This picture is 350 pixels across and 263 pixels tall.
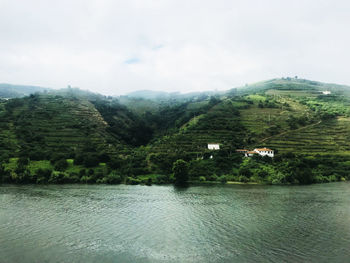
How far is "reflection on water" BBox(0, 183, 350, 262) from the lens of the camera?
26312mm

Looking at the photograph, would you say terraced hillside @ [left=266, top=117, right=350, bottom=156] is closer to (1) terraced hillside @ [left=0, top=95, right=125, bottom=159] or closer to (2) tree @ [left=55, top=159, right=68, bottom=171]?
(1) terraced hillside @ [left=0, top=95, right=125, bottom=159]

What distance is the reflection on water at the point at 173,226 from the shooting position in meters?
26.3

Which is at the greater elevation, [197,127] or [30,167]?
[197,127]

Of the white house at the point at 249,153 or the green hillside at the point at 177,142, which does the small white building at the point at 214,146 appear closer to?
the green hillside at the point at 177,142

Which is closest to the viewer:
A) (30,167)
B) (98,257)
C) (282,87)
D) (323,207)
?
(98,257)

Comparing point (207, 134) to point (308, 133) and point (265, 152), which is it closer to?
point (265, 152)

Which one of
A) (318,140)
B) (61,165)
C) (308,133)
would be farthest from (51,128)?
(318,140)

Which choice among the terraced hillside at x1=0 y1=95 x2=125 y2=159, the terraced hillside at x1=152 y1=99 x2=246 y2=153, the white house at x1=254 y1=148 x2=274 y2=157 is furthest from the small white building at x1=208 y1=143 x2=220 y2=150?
the terraced hillside at x1=0 y1=95 x2=125 y2=159

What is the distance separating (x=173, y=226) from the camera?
114ft

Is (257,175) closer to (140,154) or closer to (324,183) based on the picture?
(324,183)

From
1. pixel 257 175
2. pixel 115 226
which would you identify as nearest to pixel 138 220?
pixel 115 226

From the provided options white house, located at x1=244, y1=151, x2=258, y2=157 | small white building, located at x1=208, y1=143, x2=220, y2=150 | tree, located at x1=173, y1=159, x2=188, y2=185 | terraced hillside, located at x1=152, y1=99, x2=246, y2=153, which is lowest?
tree, located at x1=173, y1=159, x2=188, y2=185

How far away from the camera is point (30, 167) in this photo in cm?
6881

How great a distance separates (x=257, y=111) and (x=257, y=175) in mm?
52072
